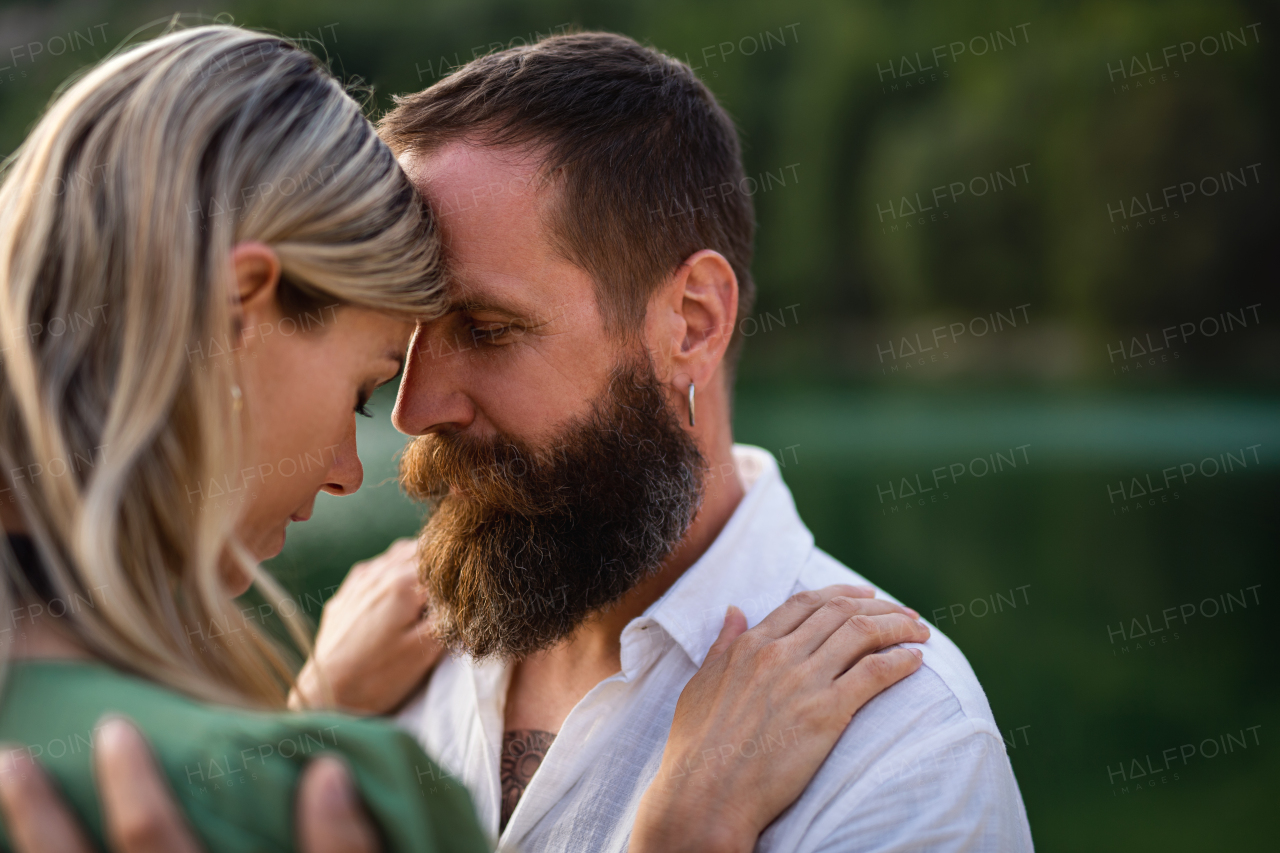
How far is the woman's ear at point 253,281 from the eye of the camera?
1479 millimetres

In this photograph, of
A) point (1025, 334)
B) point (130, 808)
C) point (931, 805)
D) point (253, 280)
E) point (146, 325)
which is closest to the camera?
point (130, 808)

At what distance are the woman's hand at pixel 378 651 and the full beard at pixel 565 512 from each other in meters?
0.31

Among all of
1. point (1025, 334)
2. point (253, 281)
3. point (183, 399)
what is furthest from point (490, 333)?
point (1025, 334)

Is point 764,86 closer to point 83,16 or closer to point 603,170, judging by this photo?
point 83,16

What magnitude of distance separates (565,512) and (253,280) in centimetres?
105

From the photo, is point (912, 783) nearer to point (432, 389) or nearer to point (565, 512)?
point (565, 512)

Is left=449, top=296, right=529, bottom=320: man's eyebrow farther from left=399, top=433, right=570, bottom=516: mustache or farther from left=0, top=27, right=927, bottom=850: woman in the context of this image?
left=0, top=27, right=927, bottom=850: woman

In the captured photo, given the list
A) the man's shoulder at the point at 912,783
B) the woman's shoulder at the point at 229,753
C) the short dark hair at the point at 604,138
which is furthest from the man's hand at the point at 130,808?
the short dark hair at the point at 604,138

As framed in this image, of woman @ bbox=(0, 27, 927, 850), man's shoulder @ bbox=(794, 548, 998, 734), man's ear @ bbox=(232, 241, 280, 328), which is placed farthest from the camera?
man's shoulder @ bbox=(794, 548, 998, 734)

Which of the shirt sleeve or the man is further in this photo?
the man

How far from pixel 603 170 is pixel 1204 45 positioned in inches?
898

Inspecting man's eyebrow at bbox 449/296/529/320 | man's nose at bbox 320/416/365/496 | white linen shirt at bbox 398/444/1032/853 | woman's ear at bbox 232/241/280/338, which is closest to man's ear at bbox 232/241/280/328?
woman's ear at bbox 232/241/280/338

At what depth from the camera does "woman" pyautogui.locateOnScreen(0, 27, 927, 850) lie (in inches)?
49.5

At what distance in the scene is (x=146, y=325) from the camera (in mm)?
1386
